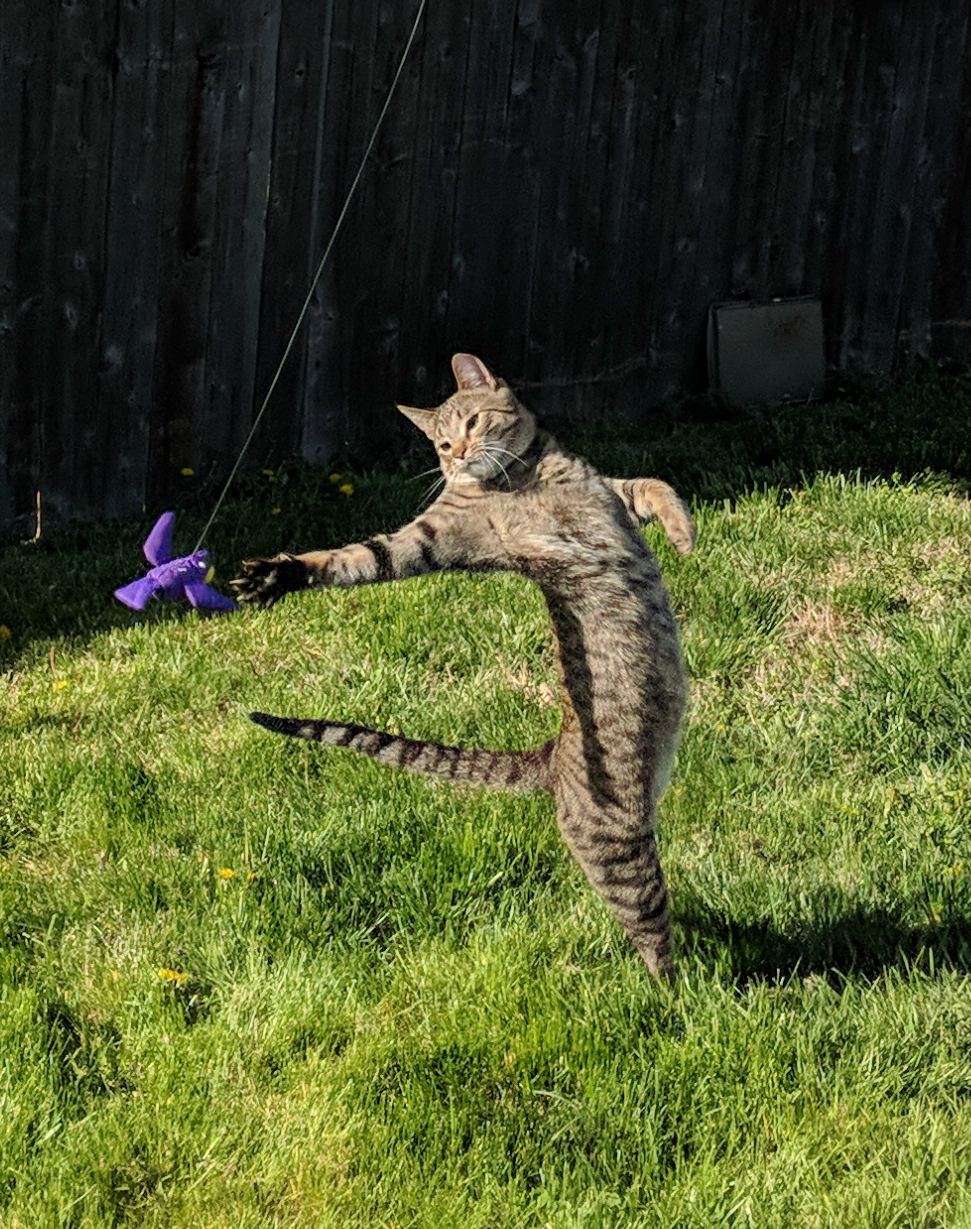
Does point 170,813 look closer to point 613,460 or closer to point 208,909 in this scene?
point 208,909

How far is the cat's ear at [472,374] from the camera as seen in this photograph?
408 cm

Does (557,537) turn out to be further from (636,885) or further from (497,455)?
(636,885)

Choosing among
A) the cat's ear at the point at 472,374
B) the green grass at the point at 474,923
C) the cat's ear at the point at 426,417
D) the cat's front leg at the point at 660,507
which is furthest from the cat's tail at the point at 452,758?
the cat's ear at the point at 472,374

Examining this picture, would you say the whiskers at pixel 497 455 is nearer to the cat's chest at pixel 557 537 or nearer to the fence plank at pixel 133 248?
the cat's chest at pixel 557 537

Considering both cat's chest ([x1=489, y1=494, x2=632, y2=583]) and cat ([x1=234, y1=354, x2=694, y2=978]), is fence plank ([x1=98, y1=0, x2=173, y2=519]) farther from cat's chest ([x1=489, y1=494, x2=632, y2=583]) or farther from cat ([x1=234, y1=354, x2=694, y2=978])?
cat's chest ([x1=489, y1=494, x2=632, y2=583])

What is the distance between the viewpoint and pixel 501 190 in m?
7.95

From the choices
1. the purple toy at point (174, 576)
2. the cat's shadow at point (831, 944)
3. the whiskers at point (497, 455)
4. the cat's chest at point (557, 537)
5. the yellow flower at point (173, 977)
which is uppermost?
the whiskers at point (497, 455)

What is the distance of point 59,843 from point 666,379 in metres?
5.55

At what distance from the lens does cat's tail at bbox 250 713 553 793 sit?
3.83m

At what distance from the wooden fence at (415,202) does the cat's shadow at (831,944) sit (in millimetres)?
4162

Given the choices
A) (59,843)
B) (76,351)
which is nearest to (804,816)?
(59,843)

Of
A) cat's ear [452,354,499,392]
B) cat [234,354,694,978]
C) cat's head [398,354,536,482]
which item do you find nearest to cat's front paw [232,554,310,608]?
cat [234,354,694,978]

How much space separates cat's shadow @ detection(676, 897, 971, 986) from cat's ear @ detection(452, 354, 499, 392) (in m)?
1.44

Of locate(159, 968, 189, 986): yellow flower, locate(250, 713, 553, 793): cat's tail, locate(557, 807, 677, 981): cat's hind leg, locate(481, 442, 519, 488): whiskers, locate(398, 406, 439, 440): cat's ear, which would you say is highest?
locate(398, 406, 439, 440): cat's ear
